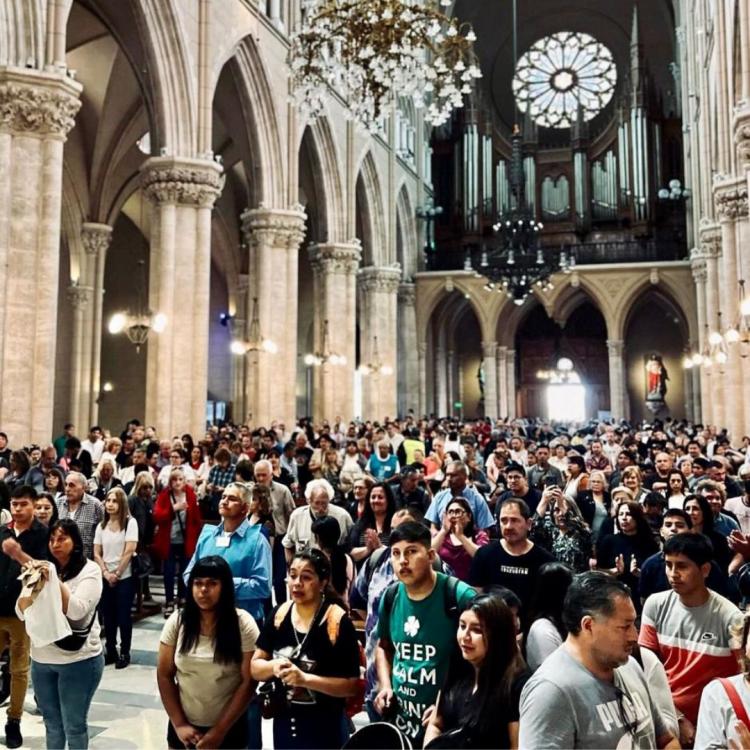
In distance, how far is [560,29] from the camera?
34406mm

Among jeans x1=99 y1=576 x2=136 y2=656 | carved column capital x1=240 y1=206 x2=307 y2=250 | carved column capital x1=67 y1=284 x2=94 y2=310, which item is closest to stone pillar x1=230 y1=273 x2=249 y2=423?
carved column capital x1=67 y1=284 x2=94 y2=310

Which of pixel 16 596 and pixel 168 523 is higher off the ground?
pixel 168 523

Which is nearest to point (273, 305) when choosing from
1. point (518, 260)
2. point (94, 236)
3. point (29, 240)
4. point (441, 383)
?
point (518, 260)

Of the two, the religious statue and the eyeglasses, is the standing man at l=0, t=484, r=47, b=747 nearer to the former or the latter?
the eyeglasses

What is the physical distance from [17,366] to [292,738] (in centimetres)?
836

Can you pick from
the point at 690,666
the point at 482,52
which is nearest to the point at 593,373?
the point at 482,52

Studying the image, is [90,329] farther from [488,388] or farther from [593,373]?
[593,373]

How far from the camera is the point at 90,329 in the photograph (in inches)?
858

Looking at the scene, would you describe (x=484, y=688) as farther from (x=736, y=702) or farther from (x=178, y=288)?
(x=178, y=288)

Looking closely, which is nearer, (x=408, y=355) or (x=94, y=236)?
(x=94, y=236)

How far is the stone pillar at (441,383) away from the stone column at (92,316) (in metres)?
16.2

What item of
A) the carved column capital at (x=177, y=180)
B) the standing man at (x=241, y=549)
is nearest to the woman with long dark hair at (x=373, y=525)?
the standing man at (x=241, y=549)

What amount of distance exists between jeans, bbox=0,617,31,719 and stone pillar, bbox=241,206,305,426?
12498 mm

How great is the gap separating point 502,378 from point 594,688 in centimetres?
3135
